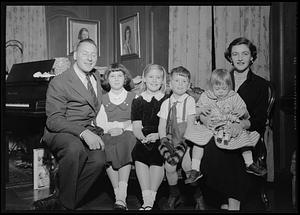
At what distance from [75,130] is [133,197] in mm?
749

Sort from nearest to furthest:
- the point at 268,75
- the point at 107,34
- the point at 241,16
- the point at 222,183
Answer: the point at 222,183 < the point at 241,16 < the point at 268,75 < the point at 107,34

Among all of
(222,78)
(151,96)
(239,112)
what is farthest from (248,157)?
(151,96)

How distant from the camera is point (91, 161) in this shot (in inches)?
89.1

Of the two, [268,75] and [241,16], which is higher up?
[241,16]

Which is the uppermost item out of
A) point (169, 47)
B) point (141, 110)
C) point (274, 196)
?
point (169, 47)

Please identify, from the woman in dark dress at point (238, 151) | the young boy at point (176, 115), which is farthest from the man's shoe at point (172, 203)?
the woman in dark dress at point (238, 151)

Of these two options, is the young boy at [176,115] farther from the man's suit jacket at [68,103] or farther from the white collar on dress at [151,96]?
the man's suit jacket at [68,103]

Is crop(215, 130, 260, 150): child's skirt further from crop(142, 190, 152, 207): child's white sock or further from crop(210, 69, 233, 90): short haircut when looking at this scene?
crop(142, 190, 152, 207): child's white sock

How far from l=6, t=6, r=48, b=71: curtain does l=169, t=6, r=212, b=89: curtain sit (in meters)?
1.91

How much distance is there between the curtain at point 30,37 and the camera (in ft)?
13.0

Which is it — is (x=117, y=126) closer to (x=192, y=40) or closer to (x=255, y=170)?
(x=255, y=170)

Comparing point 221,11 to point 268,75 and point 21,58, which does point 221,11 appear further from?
point 21,58

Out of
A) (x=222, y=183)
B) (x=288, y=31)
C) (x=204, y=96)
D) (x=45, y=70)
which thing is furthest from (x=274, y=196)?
(x=45, y=70)

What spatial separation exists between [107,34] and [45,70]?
28.5 inches
